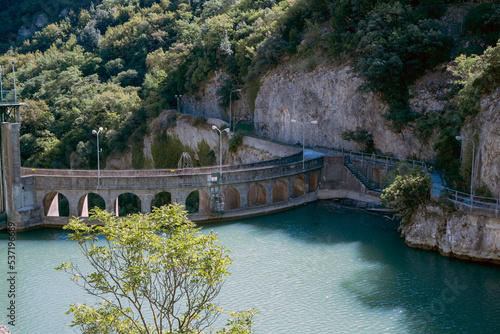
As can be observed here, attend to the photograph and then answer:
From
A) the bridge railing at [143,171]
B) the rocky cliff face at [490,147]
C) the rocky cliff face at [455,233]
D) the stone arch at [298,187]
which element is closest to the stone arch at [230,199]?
the bridge railing at [143,171]

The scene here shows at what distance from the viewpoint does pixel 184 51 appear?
9444 cm

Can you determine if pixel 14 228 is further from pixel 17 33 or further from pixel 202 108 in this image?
pixel 17 33

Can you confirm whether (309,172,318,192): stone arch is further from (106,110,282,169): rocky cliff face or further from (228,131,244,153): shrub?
(228,131,244,153): shrub

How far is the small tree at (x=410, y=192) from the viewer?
40.8 metres

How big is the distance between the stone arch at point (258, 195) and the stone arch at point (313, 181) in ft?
19.2

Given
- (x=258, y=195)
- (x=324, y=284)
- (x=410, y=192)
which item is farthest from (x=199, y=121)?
(x=324, y=284)

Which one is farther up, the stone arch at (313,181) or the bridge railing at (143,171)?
the bridge railing at (143,171)

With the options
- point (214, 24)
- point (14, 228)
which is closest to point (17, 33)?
point (214, 24)

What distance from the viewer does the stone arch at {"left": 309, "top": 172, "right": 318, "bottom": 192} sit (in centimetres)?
5662

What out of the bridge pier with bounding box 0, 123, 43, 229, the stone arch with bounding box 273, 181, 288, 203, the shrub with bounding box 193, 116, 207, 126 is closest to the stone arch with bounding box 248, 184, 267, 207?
the stone arch with bounding box 273, 181, 288, 203

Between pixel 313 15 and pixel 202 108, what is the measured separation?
26.4 m

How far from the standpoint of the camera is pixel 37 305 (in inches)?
1224

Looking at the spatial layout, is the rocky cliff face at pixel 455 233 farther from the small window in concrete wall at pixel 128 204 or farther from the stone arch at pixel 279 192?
the small window in concrete wall at pixel 128 204

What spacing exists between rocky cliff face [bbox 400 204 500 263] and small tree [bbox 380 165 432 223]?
792 millimetres
